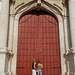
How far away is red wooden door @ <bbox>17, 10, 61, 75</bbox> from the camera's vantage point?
1006 centimetres

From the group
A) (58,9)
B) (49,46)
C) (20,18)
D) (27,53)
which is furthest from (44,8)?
(27,53)

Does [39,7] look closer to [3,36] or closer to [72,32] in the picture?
[72,32]

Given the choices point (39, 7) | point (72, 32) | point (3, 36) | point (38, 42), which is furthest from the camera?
point (39, 7)

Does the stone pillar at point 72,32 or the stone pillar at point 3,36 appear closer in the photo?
the stone pillar at point 3,36

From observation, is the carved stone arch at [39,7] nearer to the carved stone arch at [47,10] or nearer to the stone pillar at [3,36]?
the carved stone arch at [47,10]

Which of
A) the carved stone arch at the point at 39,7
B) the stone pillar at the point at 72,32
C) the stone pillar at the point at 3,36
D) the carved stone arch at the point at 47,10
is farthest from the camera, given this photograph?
the carved stone arch at the point at 39,7

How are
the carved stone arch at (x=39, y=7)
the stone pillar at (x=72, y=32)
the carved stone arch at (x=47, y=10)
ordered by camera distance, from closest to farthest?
the stone pillar at (x=72, y=32) < the carved stone arch at (x=47, y=10) < the carved stone arch at (x=39, y=7)

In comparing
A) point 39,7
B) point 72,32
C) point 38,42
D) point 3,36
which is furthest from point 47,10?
point 3,36

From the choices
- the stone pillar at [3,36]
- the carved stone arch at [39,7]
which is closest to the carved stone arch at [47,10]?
the carved stone arch at [39,7]

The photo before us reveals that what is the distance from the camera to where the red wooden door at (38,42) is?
396 inches

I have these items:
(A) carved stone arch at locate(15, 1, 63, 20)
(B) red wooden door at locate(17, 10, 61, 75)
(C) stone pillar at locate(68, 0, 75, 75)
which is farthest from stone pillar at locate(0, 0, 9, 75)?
(C) stone pillar at locate(68, 0, 75, 75)

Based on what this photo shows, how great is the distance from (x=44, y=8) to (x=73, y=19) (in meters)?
2.88

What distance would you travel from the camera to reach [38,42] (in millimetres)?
10586

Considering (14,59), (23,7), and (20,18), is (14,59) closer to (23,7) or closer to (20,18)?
(20,18)
